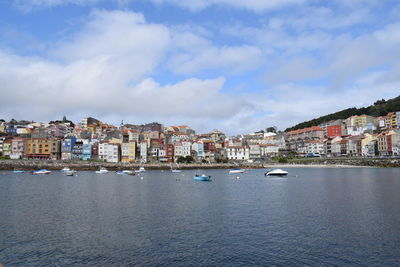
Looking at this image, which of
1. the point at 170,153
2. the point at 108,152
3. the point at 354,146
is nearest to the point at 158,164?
the point at 170,153

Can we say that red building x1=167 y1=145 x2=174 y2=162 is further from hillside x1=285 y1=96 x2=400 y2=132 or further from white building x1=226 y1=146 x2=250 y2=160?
hillside x1=285 y1=96 x2=400 y2=132

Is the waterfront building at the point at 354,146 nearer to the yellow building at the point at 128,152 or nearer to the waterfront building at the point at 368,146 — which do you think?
the waterfront building at the point at 368,146

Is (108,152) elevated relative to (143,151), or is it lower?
lower

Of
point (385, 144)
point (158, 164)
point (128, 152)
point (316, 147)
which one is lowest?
point (158, 164)

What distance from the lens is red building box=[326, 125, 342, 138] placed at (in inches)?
6068

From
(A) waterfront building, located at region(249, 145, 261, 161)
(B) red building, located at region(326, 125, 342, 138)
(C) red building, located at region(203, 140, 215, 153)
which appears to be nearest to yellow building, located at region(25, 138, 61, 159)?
(C) red building, located at region(203, 140, 215, 153)

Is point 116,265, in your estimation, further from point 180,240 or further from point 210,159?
point 210,159

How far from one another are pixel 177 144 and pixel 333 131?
253 ft

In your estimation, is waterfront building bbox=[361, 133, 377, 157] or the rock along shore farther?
waterfront building bbox=[361, 133, 377, 157]

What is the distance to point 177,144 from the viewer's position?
126m

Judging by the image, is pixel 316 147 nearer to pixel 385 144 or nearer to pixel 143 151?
pixel 385 144

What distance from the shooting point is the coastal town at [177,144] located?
114562mm

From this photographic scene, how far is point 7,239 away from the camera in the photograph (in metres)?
18.0

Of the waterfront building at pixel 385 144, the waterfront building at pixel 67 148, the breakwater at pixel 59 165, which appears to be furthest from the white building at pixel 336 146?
the waterfront building at pixel 67 148
